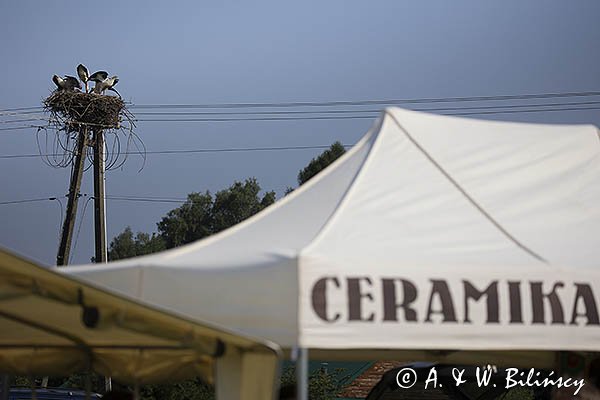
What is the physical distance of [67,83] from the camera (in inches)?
974

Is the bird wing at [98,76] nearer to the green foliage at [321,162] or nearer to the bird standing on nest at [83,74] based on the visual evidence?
the bird standing on nest at [83,74]

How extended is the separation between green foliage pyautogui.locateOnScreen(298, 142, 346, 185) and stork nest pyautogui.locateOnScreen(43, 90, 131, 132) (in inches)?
643

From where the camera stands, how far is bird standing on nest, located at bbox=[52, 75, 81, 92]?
2461 centimetres

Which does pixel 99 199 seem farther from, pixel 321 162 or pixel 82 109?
pixel 321 162

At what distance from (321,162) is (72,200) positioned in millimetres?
17421

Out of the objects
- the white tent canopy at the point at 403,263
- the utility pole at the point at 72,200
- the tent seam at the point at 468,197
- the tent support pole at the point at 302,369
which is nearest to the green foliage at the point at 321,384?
the utility pole at the point at 72,200

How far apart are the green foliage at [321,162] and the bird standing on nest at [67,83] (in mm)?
16856

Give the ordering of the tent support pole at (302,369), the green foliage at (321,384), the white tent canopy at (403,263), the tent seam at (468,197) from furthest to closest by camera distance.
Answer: the green foliage at (321,384) → the tent seam at (468,197) → the white tent canopy at (403,263) → the tent support pole at (302,369)

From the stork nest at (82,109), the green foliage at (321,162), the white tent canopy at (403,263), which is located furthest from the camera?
the green foliage at (321,162)

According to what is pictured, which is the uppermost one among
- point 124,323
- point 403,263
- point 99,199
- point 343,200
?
point 99,199

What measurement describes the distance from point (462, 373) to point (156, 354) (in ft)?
13.3

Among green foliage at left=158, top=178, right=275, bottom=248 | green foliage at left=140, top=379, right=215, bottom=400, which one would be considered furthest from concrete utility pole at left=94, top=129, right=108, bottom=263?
green foliage at left=158, top=178, right=275, bottom=248

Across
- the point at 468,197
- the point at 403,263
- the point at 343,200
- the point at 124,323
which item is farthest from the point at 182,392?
the point at 124,323

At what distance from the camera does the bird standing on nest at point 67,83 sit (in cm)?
2461
